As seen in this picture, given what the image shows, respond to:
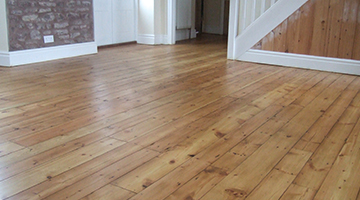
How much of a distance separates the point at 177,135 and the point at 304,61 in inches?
120

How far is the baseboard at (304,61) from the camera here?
15.0 feet

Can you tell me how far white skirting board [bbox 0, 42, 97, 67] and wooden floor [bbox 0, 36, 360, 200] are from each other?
296 mm

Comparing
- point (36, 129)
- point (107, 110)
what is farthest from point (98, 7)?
point (36, 129)

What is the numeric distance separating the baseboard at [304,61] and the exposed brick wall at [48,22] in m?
2.53

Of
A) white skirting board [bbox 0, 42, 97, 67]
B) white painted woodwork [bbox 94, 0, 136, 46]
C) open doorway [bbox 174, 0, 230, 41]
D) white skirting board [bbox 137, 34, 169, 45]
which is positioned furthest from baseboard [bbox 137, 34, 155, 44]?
white skirting board [bbox 0, 42, 97, 67]

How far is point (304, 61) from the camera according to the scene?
4.88 metres

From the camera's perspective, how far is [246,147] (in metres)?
2.30

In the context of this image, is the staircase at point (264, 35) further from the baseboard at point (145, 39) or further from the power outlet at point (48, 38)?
the power outlet at point (48, 38)

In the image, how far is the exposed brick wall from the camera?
15.4 ft

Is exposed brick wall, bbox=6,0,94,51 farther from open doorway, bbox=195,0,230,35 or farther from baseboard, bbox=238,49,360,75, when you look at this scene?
open doorway, bbox=195,0,230,35

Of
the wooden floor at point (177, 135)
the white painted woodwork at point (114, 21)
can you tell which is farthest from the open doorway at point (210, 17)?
the wooden floor at point (177, 135)

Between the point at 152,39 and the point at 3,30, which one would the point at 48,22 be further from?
the point at 152,39

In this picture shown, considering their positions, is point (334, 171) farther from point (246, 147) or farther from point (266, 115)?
point (266, 115)

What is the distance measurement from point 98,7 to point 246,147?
485 centimetres
